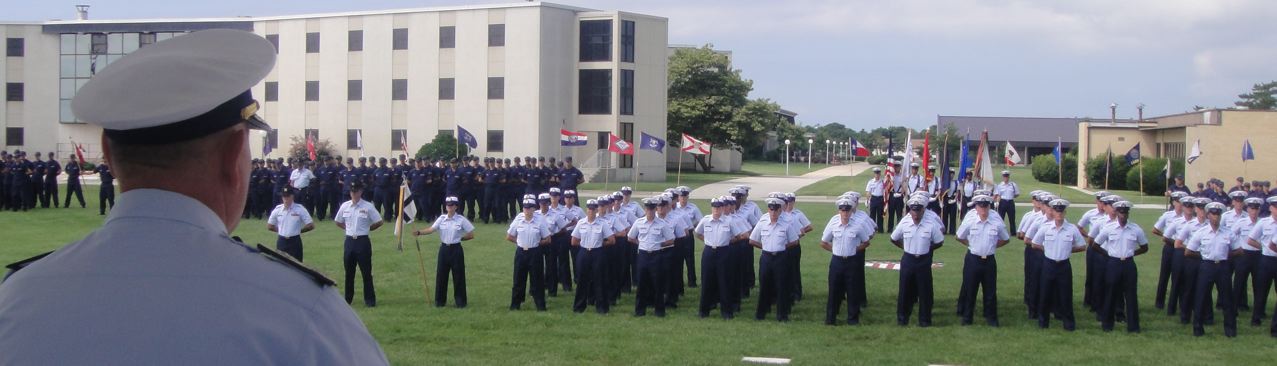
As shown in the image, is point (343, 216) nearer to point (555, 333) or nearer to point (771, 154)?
point (555, 333)

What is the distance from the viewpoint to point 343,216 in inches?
656

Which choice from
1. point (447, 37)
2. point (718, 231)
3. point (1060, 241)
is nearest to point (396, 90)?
point (447, 37)

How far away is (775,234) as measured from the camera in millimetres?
15406

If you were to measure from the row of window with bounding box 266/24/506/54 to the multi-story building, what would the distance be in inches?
2.7

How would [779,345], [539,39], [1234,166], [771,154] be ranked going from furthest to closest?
[771,154], [539,39], [1234,166], [779,345]

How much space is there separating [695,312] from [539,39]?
3690 centimetres

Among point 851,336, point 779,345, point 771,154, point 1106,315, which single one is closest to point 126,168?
point 779,345

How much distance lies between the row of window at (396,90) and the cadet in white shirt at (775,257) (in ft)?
125

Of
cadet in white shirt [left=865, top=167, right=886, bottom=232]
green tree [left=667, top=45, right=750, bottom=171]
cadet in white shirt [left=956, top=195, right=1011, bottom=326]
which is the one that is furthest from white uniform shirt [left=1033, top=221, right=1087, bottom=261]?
green tree [left=667, top=45, right=750, bottom=171]

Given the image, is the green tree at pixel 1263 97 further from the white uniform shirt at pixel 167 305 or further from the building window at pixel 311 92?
the white uniform shirt at pixel 167 305

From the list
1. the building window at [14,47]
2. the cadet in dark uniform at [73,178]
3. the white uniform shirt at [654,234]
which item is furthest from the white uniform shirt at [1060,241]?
the building window at [14,47]

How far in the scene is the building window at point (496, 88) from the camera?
52.5 meters

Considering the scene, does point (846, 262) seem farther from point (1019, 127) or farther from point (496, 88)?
point (1019, 127)

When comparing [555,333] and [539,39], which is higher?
[539,39]
